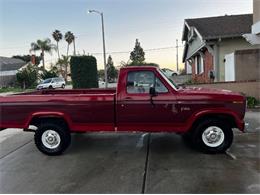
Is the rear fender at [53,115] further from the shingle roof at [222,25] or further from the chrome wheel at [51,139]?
the shingle roof at [222,25]

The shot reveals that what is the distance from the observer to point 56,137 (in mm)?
7230

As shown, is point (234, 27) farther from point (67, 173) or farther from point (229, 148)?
point (67, 173)

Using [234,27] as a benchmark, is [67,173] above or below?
below

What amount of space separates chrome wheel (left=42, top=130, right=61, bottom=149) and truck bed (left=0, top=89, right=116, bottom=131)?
1.27 ft

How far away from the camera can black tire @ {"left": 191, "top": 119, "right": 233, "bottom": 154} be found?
6.89 m

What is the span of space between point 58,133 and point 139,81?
2065 mm

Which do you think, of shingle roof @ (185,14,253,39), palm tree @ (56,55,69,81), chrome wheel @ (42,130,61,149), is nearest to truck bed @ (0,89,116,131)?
chrome wheel @ (42,130,61,149)

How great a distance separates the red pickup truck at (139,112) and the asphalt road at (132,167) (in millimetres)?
435

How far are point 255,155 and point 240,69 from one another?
8.24 meters

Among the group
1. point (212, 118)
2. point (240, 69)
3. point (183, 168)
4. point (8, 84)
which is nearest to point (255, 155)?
point (212, 118)

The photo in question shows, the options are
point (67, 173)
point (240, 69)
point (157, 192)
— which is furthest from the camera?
point (240, 69)

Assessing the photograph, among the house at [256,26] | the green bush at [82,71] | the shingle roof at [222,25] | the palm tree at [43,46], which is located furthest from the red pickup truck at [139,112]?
the palm tree at [43,46]

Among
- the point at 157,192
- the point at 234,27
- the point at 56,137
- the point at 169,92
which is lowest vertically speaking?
the point at 157,192

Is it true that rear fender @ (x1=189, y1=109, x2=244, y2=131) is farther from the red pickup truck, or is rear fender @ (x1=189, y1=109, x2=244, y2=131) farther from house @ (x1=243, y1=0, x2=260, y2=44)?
house @ (x1=243, y1=0, x2=260, y2=44)
